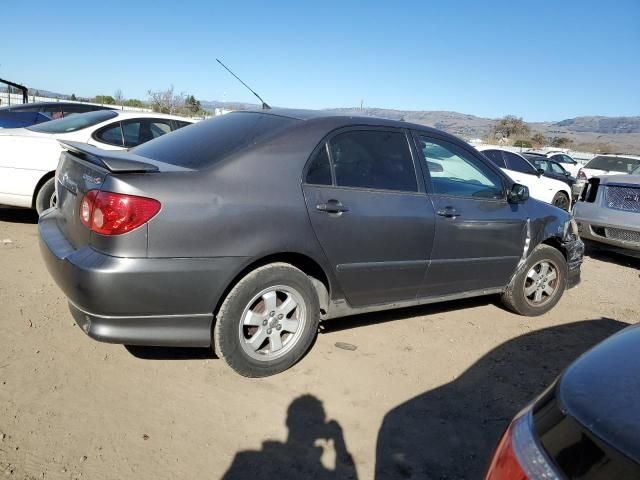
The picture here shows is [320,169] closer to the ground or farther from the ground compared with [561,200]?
farther from the ground

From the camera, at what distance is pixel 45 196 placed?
571 centimetres

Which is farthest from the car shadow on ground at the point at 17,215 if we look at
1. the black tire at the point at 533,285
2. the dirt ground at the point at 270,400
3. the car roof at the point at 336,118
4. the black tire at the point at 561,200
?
the black tire at the point at 561,200

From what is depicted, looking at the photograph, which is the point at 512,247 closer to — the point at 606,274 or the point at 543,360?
the point at 543,360

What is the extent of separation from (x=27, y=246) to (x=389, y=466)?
15.2 ft

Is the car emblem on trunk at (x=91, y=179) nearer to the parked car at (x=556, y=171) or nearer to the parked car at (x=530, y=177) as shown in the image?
the parked car at (x=530, y=177)

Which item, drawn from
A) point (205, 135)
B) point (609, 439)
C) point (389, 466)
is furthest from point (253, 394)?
point (609, 439)

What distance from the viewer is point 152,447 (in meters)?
2.45

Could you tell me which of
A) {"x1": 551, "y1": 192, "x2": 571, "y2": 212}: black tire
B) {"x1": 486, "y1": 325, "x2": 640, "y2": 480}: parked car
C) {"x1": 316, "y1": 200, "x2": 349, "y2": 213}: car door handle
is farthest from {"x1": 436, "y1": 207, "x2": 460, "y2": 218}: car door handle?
{"x1": 551, "y1": 192, "x2": 571, "y2": 212}: black tire

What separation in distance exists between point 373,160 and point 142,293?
178 cm

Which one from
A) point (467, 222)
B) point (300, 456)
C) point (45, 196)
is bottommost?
point (300, 456)

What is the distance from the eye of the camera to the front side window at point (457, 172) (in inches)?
152

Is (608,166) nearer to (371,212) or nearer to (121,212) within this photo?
(371,212)

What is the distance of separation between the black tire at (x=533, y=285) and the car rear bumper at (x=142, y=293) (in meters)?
2.79

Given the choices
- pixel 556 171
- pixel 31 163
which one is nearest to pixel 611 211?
pixel 31 163
